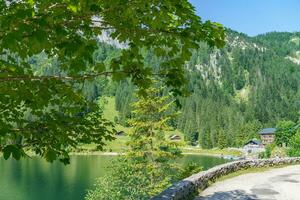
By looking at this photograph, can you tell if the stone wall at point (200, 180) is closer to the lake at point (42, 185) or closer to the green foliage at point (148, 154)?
the green foliage at point (148, 154)

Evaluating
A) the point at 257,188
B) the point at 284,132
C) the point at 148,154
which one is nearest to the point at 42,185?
the point at 148,154

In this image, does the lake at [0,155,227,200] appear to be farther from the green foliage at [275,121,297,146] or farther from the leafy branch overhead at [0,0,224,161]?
the green foliage at [275,121,297,146]

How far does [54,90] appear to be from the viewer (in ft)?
27.0

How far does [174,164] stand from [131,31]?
32.5m

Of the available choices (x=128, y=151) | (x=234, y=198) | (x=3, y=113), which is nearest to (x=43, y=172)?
(x=128, y=151)

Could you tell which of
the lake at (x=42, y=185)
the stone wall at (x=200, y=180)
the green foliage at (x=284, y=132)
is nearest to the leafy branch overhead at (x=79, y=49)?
the stone wall at (x=200, y=180)

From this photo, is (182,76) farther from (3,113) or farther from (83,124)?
Answer: (3,113)

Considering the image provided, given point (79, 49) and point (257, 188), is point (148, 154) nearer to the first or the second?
point (257, 188)

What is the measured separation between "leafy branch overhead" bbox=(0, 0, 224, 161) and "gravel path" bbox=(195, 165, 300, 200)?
14.0 m

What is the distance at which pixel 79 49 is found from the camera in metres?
6.38

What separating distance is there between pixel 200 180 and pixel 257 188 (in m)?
4.12

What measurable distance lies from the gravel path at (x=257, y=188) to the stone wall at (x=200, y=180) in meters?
0.51

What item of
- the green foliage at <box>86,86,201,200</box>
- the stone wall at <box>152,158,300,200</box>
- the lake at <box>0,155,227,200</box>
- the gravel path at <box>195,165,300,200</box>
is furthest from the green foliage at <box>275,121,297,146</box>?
the gravel path at <box>195,165,300,200</box>

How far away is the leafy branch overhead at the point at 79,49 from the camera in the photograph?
21.6ft
